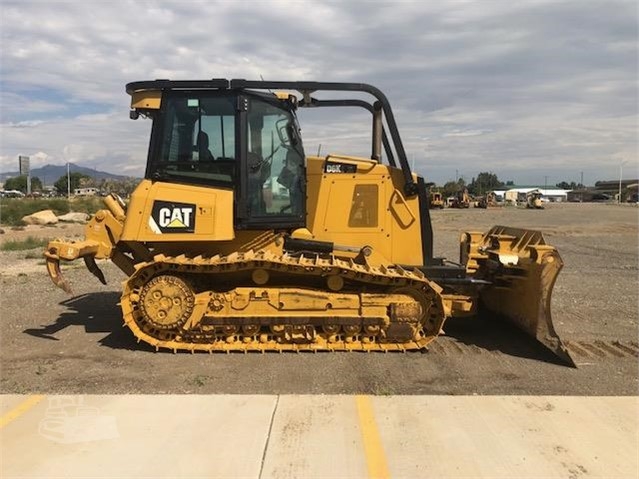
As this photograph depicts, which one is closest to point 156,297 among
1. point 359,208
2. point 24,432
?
point 24,432

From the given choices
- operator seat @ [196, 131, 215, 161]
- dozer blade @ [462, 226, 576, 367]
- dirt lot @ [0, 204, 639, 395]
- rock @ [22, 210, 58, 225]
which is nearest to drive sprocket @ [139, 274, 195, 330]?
dirt lot @ [0, 204, 639, 395]

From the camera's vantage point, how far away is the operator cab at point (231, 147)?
266 inches

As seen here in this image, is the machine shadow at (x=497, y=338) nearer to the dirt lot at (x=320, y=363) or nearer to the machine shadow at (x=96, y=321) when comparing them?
the dirt lot at (x=320, y=363)

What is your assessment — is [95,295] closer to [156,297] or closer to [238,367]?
[156,297]

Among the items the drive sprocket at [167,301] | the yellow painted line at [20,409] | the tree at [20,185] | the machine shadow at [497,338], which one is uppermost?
the tree at [20,185]

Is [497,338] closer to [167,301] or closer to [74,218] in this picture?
[167,301]

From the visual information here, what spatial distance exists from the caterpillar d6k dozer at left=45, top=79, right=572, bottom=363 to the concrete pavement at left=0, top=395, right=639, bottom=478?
5.23ft

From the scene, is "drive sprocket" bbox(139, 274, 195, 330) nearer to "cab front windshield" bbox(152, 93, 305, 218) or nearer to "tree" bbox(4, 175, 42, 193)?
"cab front windshield" bbox(152, 93, 305, 218)

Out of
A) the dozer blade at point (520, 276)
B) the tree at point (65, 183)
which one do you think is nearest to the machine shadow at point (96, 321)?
the dozer blade at point (520, 276)

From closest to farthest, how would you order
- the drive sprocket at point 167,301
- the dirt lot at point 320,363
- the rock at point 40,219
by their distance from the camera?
the dirt lot at point 320,363, the drive sprocket at point 167,301, the rock at point 40,219

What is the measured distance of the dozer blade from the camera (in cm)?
645

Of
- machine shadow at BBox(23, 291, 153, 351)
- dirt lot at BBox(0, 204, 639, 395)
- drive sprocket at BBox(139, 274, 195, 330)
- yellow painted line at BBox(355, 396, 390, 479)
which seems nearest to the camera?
yellow painted line at BBox(355, 396, 390, 479)

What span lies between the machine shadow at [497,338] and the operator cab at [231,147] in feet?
9.10

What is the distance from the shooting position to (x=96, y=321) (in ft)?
26.8
